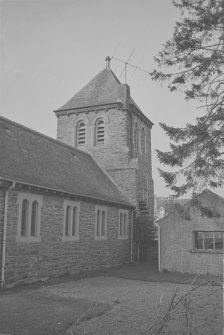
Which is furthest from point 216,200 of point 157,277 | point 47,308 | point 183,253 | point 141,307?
point 47,308

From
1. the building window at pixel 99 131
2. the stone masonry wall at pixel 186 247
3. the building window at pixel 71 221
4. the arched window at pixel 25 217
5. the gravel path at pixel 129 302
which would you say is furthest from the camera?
the building window at pixel 99 131

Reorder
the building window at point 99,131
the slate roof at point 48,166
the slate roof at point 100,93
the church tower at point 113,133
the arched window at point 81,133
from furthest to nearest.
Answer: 1. the arched window at point 81,133
2. the slate roof at point 100,93
3. the building window at point 99,131
4. the church tower at point 113,133
5. the slate roof at point 48,166

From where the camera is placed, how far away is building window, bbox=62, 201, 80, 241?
1675 cm

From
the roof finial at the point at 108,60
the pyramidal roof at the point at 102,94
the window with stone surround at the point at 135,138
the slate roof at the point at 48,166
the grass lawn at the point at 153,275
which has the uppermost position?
the roof finial at the point at 108,60

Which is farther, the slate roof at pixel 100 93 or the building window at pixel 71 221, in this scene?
the slate roof at pixel 100 93

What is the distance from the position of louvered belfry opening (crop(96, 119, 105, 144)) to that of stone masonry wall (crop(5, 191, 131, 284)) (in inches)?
270

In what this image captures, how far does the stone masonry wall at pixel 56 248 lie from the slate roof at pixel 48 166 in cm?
85

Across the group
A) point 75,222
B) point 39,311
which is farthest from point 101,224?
point 39,311

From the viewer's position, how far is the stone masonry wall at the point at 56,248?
13336mm

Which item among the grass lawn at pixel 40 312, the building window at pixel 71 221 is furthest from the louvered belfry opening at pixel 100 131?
the grass lawn at pixel 40 312

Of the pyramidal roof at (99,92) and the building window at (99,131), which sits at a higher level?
the pyramidal roof at (99,92)

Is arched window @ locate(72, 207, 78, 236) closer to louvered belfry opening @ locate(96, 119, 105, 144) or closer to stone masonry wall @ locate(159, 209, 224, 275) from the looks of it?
stone masonry wall @ locate(159, 209, 224, 275)

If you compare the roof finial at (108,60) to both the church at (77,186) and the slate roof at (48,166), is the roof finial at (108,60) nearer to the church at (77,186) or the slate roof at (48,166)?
the church at (77,186)

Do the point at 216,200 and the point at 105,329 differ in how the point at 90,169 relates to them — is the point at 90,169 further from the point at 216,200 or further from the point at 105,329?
the point at 105,329
